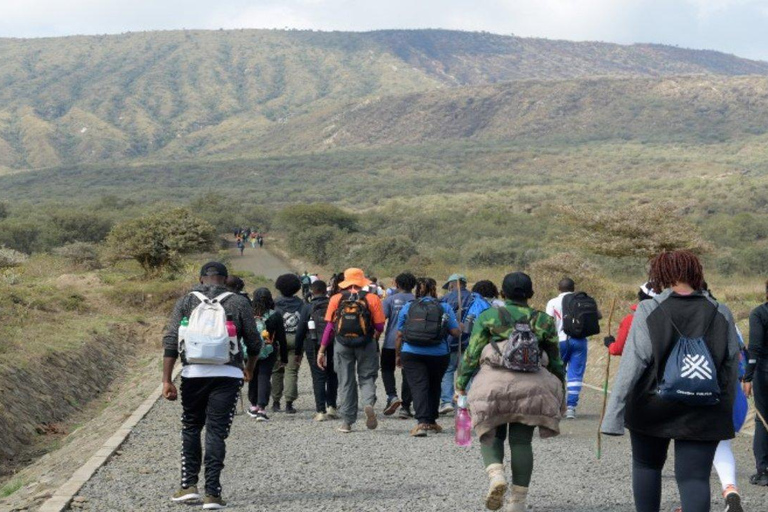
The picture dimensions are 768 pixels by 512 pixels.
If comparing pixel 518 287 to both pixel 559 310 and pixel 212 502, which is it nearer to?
pixel 212 502

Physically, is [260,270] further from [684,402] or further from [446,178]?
[446,178]

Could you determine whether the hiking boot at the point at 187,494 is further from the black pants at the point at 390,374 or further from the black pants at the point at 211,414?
the black pants at the point at 390,374

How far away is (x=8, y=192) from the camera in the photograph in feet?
466

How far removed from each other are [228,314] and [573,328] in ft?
17.9

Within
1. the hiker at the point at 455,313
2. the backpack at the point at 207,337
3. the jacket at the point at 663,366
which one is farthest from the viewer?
the hiker at the point at 455,313

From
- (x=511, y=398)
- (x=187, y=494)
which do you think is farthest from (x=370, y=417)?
(x=511, y=398)

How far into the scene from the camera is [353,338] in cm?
1034

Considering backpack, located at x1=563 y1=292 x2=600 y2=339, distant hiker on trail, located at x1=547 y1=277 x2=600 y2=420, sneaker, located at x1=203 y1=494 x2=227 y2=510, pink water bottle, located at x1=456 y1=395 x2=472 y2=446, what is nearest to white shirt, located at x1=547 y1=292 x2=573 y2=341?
distant hiker on trail, located at x1=547 y1=277 x2=600 y2=420

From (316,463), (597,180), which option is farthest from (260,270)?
(597,180)

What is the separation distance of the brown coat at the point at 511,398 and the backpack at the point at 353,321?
153 inches

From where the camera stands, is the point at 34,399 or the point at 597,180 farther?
the point at 597,180

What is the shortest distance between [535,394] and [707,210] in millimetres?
74771

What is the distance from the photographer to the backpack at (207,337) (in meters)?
6.86

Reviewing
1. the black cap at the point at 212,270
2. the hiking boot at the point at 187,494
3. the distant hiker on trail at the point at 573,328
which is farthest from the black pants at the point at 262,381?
the black cap at the point at 212,270
